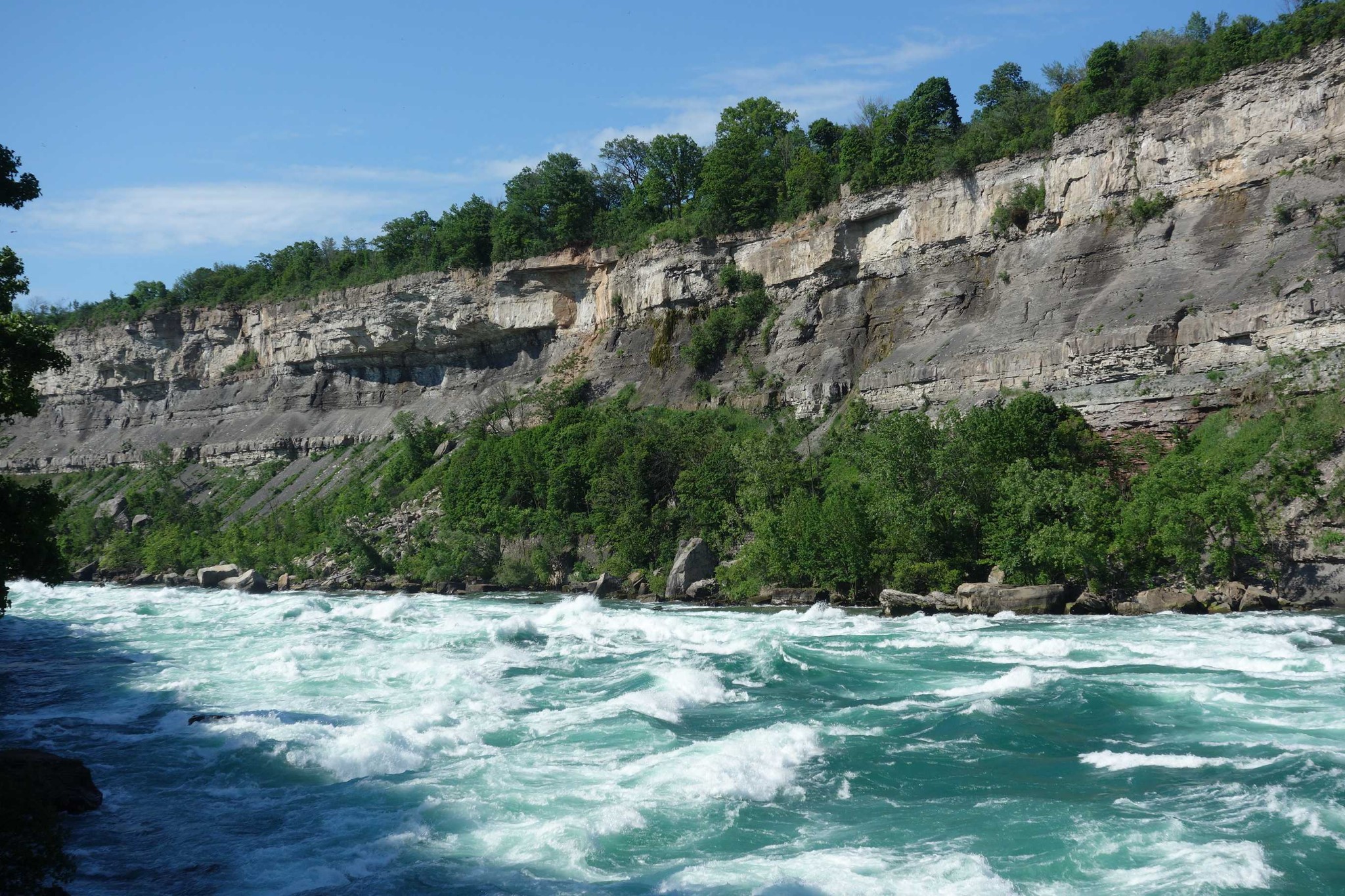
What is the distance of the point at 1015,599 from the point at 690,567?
1403cm

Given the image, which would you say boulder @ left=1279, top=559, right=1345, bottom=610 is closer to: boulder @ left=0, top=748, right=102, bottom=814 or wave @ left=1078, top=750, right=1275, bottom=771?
wave @ left=1078, top=750, right=1275, bottom=771

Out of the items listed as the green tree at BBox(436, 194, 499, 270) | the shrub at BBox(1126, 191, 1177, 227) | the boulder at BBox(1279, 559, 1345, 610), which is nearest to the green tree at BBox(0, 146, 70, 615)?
the boulder at BBox(1279, 559, 1345, 610)

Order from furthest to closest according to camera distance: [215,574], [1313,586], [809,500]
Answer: [215,574] < [809,500] < [1313,586]

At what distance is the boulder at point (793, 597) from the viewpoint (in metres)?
35.7

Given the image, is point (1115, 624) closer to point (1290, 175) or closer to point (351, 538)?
point (1290, 175)

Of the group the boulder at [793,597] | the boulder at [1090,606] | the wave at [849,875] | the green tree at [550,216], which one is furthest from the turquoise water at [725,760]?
the green tree at [550,216]

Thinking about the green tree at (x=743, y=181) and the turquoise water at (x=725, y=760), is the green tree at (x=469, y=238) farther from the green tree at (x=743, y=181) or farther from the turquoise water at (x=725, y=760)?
the turquoise water at (x=725, y=760)

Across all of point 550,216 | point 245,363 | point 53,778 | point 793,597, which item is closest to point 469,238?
point 550,216

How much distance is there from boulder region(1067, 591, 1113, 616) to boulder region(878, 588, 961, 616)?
345 centimetres

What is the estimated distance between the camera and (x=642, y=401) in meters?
59.5

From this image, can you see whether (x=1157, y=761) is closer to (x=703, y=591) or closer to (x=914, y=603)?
(x=914, y=603)

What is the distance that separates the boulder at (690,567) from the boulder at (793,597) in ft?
13.1

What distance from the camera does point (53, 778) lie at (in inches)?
537

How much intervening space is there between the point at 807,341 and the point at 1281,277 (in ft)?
78.8
